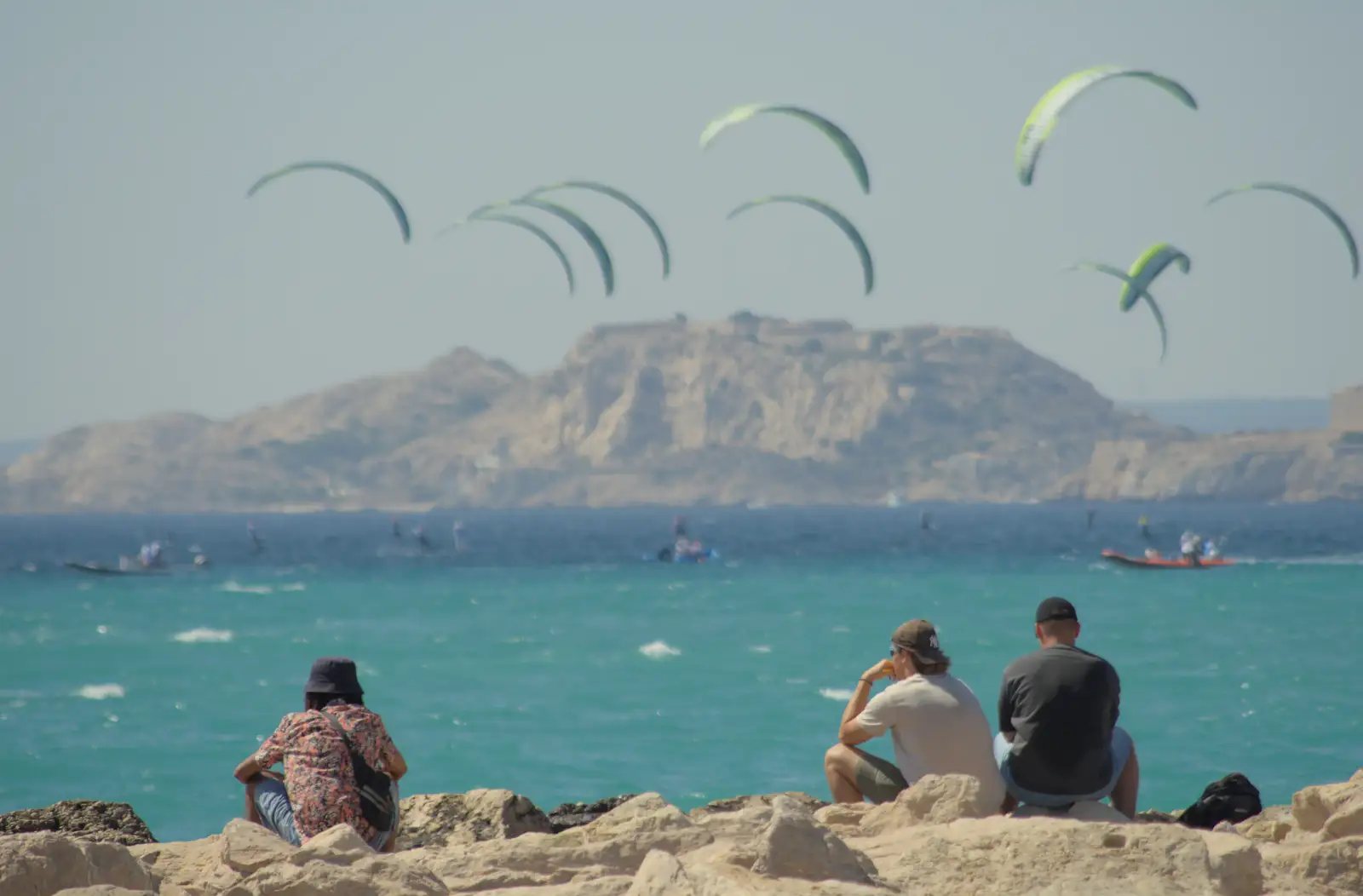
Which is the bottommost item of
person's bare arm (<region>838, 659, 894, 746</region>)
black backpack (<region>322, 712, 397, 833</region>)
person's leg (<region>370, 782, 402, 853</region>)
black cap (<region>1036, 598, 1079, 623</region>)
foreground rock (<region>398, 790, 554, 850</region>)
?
foreground rock (<region>398, 790, 554, 850</region>)

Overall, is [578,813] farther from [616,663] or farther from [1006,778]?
[616,663]

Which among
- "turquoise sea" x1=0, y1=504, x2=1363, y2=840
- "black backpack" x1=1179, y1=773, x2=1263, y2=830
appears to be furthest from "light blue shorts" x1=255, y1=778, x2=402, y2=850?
"turquoise sea" x1=0, y1=504, x2=1363, y2=840

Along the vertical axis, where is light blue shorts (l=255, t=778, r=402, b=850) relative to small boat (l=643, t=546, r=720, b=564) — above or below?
above

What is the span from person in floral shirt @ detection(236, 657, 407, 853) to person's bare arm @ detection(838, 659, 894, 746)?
74.1 inches

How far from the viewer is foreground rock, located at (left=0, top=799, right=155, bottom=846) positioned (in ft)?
26.3

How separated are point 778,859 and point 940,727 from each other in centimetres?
193

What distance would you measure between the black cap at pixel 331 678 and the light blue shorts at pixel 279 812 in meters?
0.42

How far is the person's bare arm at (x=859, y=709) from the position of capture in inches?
276

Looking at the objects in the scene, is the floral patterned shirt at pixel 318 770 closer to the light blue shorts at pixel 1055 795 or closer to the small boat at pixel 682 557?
the light blue shorts at pixel 1055 795

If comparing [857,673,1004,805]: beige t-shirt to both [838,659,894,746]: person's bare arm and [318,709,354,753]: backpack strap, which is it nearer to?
[838,659,894,746]: person's bare arm

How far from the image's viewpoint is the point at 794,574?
235 feet

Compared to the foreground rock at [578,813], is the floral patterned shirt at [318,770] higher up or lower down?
higher up

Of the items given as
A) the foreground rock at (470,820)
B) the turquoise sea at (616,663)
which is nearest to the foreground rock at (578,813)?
the foreground rock at (470,820)

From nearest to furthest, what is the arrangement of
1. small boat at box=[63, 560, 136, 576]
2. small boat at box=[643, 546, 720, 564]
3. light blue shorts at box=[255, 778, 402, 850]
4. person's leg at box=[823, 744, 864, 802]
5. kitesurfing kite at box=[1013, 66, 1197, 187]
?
light blue shorts at box=[255, 778, 402, 850] → person's leg at box=[823, 744, 864, 802] → kitesurfing kite at box=[1013, 66, 1197, 187] → small boat at box=[63, 560, 136, 576] → small boat at box=[643, 546, 720, 564]
